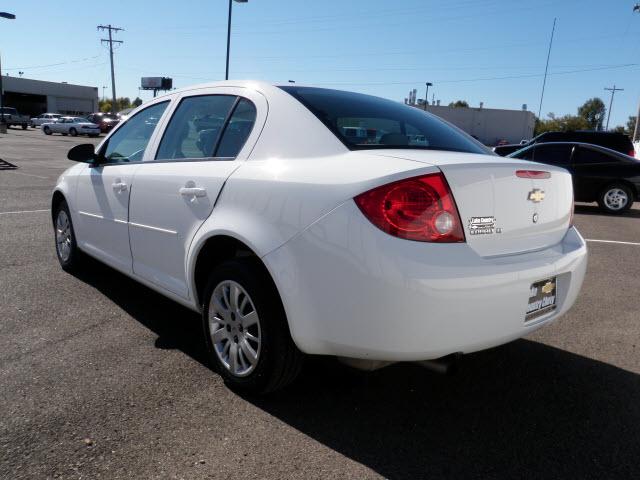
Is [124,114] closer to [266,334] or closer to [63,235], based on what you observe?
[63,235]

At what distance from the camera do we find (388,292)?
2205mm

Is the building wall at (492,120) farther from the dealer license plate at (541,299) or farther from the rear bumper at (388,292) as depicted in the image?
the rear bumper at (388,292)

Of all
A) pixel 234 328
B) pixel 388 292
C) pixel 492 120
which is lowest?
pixel 234 328

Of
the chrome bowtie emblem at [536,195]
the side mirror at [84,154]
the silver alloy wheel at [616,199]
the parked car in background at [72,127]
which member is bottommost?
the parked car in background at [72,127]

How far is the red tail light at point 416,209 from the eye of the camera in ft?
7.43

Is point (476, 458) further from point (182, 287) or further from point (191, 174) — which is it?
point (191, 174)

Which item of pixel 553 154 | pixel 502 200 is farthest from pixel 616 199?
pixel 502 200

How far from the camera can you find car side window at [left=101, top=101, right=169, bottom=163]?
3.91 metres

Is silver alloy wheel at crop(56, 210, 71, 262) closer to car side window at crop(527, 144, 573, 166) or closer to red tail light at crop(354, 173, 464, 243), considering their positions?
red tail light at crop(354, 173, 464, 243)

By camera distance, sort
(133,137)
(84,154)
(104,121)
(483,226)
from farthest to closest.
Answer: (104,121) → (84,154) → (133,137) → (483,226)

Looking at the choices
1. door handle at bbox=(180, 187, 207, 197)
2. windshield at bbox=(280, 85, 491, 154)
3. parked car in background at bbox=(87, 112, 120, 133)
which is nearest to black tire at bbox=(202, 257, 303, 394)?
door handle at bbox=(180, 187, 207, 197)

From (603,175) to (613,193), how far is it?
44cm

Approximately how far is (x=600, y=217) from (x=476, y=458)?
32.4 ft

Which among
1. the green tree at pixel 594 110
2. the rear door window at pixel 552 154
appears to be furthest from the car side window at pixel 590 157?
the green tree at pixel 594 110
